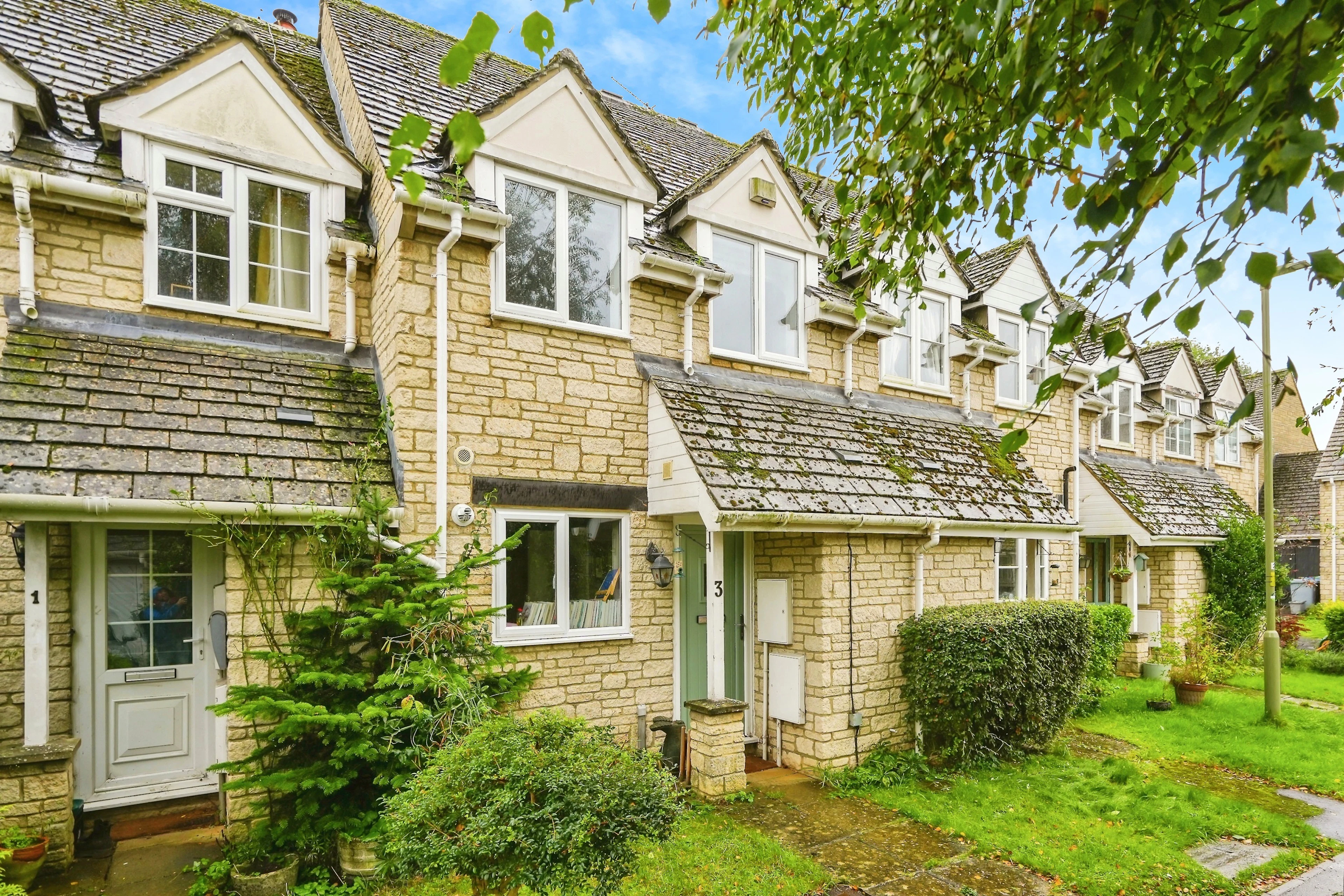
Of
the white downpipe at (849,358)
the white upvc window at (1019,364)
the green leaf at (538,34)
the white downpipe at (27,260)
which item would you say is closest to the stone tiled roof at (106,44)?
the white downpipe at (27,260)

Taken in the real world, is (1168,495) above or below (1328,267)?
below

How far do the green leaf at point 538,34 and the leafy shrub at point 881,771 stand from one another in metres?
7.57

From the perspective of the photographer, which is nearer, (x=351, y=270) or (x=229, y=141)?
(x=229, y=141)

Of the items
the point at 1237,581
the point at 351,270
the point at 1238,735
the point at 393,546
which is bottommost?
the point at 1238,735

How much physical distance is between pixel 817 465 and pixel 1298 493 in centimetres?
2967

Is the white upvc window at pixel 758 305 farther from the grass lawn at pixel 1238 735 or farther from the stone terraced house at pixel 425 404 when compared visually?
the grass lawn at pixel 1238 735

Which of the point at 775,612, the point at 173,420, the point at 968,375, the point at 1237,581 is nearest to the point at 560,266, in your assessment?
the point at 173,420

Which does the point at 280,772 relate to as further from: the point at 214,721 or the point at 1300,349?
the point at 1300,349

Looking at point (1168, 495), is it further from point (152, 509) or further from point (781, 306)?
point (152, 509)

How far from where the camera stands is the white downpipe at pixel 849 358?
10.7m

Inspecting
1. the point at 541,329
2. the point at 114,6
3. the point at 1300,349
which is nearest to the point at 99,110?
the point at 114,6

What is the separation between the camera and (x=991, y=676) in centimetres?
830

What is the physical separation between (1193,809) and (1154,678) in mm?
8313

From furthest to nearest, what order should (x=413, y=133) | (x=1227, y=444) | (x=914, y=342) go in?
(x=1227, y=444), (x=914, y=342), (x=413, y=133)
